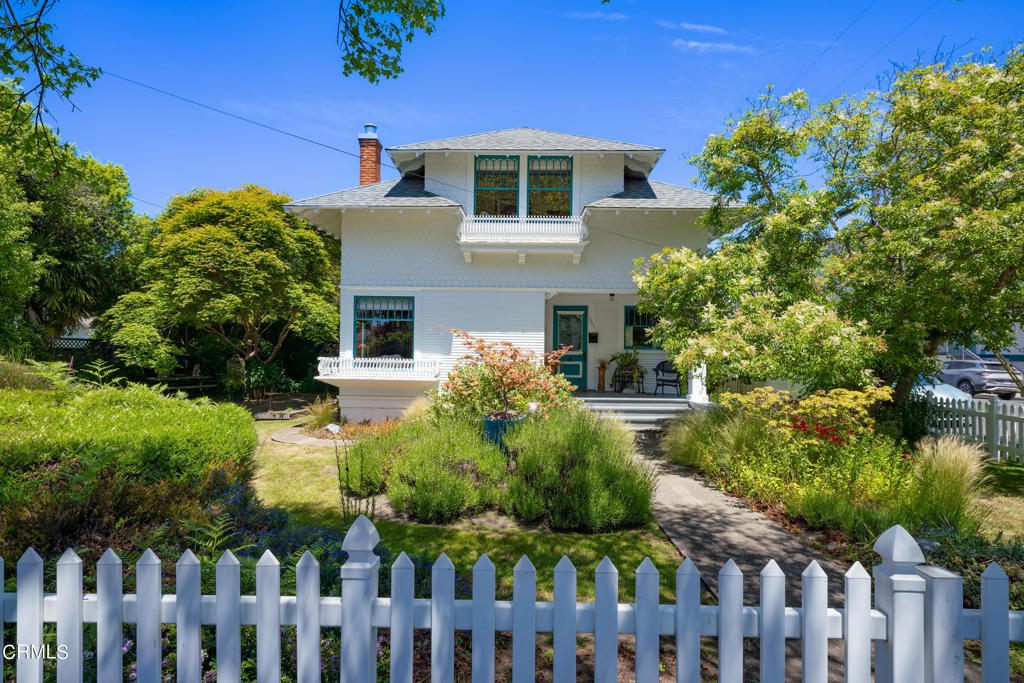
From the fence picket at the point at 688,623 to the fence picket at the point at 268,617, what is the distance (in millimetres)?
1561

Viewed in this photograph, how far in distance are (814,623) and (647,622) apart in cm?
64

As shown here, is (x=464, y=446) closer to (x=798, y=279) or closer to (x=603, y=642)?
(x=603, y=642)

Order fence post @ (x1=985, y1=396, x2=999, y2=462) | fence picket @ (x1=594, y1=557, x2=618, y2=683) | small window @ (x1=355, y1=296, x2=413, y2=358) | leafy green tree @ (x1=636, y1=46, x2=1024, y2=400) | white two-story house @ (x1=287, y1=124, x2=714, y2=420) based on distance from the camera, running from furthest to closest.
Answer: small window @ (x1=355, y1=296, x2=413, y2=358)
white two-story house @ (x1=287, y1=124, x2=714, y2=420)
fence post @ (x1=985, y1=396, x2=999, y2=462)
leafy green tree @ (x1=636, y1=46, x2=1024, y2=400)
fence picket @ (x1=594, y1=557, x2=618, y2=683)

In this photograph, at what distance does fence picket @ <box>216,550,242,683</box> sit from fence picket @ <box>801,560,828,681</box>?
218 centimetres

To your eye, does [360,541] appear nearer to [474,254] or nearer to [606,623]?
[606,623]

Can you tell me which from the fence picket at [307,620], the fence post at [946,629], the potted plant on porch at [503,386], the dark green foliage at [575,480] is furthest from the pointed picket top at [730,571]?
the potted plant on porch at [503,386]

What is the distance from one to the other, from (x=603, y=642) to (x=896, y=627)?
110 centimetres

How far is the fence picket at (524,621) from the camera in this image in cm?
203

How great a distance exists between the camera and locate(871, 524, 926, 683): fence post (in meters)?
1.97

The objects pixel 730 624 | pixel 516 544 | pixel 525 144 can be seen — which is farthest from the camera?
pixel 525 144

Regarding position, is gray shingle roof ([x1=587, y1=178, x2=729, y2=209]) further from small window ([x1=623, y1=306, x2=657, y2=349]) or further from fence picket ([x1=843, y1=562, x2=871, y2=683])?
fence picket ([x1=843, y1=562, x2=871, y2=683])

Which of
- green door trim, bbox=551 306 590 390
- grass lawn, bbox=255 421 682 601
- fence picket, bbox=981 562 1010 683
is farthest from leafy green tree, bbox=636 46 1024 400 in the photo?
fence picket, bbox=981 562 1010 683

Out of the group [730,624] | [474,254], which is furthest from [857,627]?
[474,254]

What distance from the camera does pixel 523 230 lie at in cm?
1351
